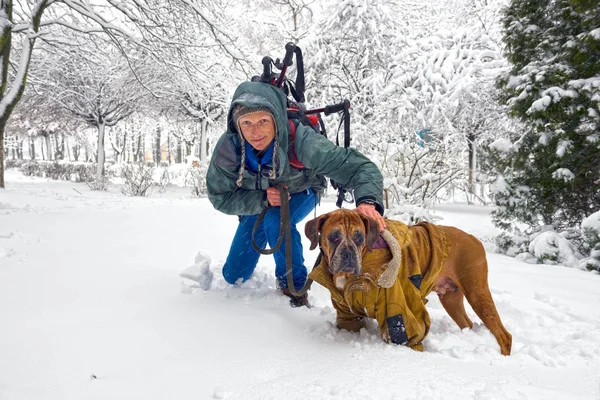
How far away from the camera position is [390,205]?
235 inches

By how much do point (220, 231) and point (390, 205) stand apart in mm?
Result: 2597

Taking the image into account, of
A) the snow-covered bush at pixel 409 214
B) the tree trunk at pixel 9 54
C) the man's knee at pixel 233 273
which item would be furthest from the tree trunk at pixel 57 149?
the man's knee at pixel 233 273

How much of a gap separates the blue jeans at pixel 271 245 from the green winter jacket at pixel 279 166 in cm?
22

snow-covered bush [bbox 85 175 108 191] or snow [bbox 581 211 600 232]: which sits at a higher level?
snow [bbox 581 211 600 232]

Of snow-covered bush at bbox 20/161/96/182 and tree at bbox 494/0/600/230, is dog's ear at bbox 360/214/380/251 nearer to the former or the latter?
tree at bbox 494/0/600/230

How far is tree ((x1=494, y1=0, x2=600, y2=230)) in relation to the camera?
436 cm

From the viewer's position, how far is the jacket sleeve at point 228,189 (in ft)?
7.86

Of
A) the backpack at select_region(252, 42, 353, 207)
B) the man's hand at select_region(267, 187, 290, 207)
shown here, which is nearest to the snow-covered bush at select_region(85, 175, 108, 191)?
the backpack at select_region(252, 42, 353, 207)

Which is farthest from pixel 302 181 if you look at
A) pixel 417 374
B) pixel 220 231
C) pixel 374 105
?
pixel 374 105

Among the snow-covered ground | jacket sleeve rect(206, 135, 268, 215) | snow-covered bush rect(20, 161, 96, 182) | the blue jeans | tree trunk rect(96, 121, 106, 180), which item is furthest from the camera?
snow-covered bush rect(20, 161, 96, 182)

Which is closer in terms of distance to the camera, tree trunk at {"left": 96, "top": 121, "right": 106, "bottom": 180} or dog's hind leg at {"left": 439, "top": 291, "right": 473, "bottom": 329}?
dog's hind leg at {"left": 439, "top": 291, "right": 473, "bottom": 329}

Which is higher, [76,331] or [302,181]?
[302,181]

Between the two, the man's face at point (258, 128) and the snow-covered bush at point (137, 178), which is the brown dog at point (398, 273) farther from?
the snow-covered bush at point (137, 178)

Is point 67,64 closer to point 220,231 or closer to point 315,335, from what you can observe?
point 220,231
